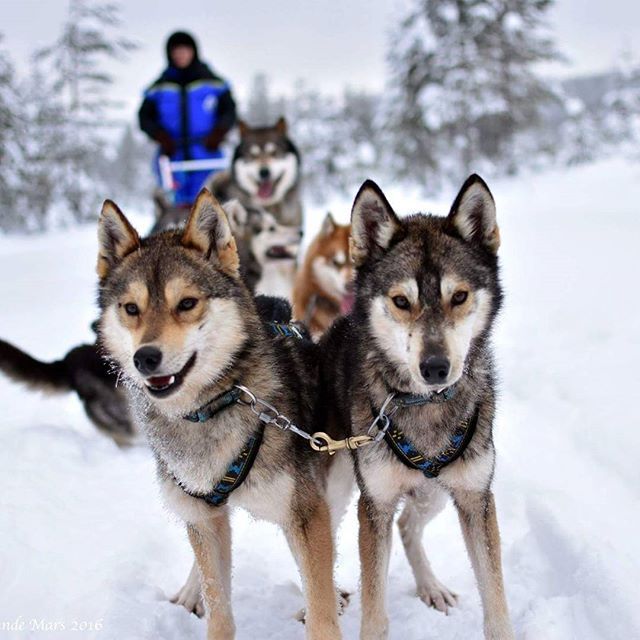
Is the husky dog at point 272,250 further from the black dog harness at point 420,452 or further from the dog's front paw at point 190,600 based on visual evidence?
the black dog harness at point 420,452

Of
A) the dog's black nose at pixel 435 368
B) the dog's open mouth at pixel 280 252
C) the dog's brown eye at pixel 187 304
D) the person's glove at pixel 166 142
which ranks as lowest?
the dog's open mouth at pixel 280 252

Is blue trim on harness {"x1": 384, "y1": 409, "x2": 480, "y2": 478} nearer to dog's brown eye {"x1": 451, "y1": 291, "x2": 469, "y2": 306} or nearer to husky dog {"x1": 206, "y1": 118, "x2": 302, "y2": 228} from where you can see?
dog's brown eye {"x1": 451, "y1": 291, "x2": 469, "y2": 306}

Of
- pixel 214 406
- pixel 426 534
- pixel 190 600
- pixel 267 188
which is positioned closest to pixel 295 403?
pixel 214 406

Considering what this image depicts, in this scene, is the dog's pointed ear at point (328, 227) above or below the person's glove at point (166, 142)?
below

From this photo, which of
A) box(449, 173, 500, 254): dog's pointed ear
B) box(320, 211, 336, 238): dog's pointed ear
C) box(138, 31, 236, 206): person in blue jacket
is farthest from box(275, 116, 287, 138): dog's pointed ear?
box(449, 173, 500, 254): dog's pointed ear

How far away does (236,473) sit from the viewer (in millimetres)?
2457

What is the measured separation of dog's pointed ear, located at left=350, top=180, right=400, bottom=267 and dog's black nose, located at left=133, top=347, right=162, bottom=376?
0.95m

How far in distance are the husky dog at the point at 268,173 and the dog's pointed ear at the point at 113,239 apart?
14.1 feet

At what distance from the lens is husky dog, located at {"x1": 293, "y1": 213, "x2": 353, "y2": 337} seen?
5.62 metres

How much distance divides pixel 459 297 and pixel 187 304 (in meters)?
1.03

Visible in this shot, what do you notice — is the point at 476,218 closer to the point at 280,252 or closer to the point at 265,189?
the point at 280,252

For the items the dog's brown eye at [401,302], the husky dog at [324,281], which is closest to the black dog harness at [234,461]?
the dog's brown eye at [401,302]

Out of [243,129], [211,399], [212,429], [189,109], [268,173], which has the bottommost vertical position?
[212,429]

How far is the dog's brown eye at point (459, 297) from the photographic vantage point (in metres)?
2.43
